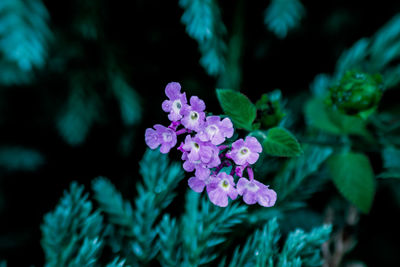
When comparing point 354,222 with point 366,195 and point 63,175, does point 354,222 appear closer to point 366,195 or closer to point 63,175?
point 366,195

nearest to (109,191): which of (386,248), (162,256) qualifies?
(162,256)

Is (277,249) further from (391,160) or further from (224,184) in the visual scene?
(391,160)

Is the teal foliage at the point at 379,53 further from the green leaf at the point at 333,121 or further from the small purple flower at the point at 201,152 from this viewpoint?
Result: the small purple flower at the point at 201,152

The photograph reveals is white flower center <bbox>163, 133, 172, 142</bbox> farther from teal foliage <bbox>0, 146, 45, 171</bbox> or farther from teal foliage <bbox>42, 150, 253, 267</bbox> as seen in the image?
teal foliage <bbox>0, 146, 45, 171</bbox>

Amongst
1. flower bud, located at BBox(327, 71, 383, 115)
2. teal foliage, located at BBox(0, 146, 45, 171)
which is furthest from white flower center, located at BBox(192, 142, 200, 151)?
teal foliage, located at BBox(0, 146, 45, 171)

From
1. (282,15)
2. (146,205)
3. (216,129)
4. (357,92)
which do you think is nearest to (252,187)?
(216,129)

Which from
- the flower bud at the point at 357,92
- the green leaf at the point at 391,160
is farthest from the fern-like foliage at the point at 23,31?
the green leaf at the point at 391,160
